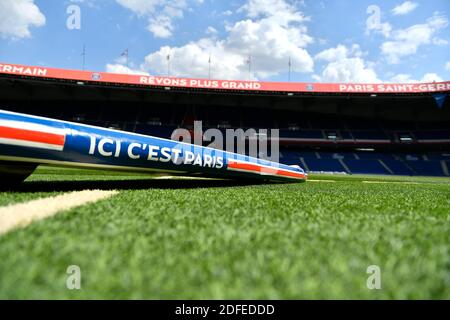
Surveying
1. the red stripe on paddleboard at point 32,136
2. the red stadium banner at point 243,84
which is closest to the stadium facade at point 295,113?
the red stadium banner at point 243,84

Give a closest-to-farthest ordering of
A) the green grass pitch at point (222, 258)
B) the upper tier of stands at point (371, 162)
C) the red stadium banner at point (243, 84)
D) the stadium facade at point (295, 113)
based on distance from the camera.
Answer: the green grass pitch at point (222, 258) < the red stadium banner at point (243, 84) < the stadium facade at point (295, 113) < the upper tier of stands at point (371, 162)

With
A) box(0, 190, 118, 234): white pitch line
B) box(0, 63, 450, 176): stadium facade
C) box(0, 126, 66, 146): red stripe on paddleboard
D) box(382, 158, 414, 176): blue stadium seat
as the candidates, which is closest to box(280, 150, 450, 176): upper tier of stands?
box(382, 158, 414, 176): blue stadium seat

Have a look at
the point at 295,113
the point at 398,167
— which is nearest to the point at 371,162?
the point at 398,167

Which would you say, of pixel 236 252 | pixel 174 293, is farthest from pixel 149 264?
pixel 236 252

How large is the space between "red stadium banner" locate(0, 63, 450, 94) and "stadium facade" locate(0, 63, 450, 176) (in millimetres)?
108

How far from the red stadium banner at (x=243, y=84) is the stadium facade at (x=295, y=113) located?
0.35 feet

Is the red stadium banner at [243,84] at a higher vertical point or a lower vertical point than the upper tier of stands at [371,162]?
higher

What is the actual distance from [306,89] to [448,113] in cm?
2016

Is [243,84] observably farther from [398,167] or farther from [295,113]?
[398,167]

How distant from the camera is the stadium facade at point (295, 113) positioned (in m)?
28.0

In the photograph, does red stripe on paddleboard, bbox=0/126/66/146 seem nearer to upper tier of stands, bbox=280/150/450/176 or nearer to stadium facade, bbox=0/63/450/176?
stadium facade, bbox=0/63/450/176

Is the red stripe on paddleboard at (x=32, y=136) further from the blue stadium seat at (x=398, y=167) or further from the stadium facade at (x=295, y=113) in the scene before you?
the blue stadium seat at (x=398, y=167)

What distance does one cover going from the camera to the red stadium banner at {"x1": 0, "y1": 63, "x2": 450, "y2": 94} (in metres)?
25.8

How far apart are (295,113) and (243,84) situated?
10.4 metres
